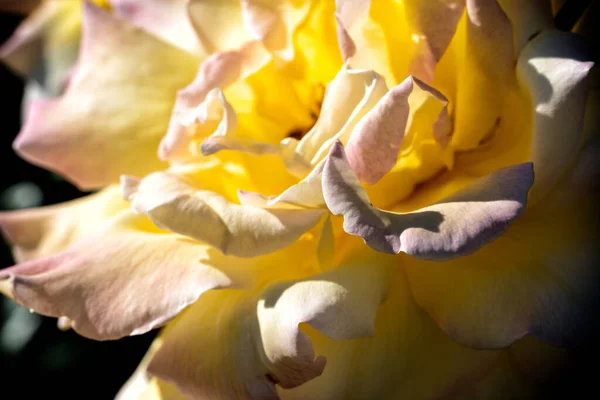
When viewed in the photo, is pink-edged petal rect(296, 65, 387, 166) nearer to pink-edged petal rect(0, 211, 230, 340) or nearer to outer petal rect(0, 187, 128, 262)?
pink-edged petal rect(0, 211, 230, 340)

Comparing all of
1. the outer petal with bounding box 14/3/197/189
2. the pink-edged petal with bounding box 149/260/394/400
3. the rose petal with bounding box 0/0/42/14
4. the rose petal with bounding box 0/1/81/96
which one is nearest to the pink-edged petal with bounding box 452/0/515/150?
the pink-edged petal with bounding box 149/260/394/400

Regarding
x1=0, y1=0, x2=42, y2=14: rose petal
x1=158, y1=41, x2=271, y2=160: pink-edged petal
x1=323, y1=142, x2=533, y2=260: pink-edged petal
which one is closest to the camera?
x1=323, y1=142, x2=533, y2=260: pink-edged petal

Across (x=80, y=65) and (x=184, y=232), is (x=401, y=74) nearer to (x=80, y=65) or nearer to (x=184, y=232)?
(x=184, y=232)

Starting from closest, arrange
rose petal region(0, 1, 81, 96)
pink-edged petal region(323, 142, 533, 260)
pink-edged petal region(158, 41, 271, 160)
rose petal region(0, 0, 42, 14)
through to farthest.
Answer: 1. pink-edged petal region(323, 142, 533, 260)
2. pink-edged petal region(158, 41, 271, 160)
3. rose petal region(0, 1, 81, 96)
4. rose petal region(0, 0, 42, 14)

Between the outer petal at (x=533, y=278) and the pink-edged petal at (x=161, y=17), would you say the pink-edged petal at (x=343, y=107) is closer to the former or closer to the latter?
the outer petal at (x=533, y=278)

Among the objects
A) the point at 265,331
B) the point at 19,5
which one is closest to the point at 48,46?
the point at 19,5

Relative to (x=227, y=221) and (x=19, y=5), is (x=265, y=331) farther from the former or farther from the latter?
(x=19, y=5)
